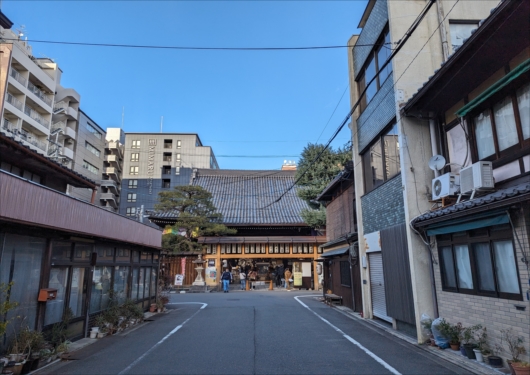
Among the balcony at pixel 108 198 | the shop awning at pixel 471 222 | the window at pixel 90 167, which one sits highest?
the window at pixel 90 167

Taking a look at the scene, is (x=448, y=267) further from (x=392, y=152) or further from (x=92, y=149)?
(x=92, y=149)

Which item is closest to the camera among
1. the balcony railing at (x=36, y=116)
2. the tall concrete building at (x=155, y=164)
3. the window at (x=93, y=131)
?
the balcony railing at (x=36, y=116)

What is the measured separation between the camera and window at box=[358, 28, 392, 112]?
1112cm

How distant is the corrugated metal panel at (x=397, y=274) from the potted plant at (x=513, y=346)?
289 cm

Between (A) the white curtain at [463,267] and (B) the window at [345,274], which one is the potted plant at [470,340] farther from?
(B) the window at [345,274]

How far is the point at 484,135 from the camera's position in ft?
24.8

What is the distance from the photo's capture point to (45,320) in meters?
8.02

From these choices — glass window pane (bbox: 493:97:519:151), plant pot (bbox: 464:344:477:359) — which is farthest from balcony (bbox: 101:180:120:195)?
glass window pane (bbox: 493:97:519:151)

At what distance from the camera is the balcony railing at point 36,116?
35847 mm

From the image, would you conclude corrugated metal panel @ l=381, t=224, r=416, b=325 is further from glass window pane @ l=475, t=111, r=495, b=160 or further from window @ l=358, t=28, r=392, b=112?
window @ l=358, t=28, r=392, b=112

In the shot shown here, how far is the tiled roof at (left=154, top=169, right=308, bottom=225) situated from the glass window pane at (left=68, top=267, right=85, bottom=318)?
2024 cm

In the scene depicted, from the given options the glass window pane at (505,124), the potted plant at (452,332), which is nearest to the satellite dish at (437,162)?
the glass window pane at (505,124)

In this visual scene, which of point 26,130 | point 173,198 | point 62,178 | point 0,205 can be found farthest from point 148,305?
point 26,130

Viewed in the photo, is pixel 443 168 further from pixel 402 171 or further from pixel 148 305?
pixel 148 305
